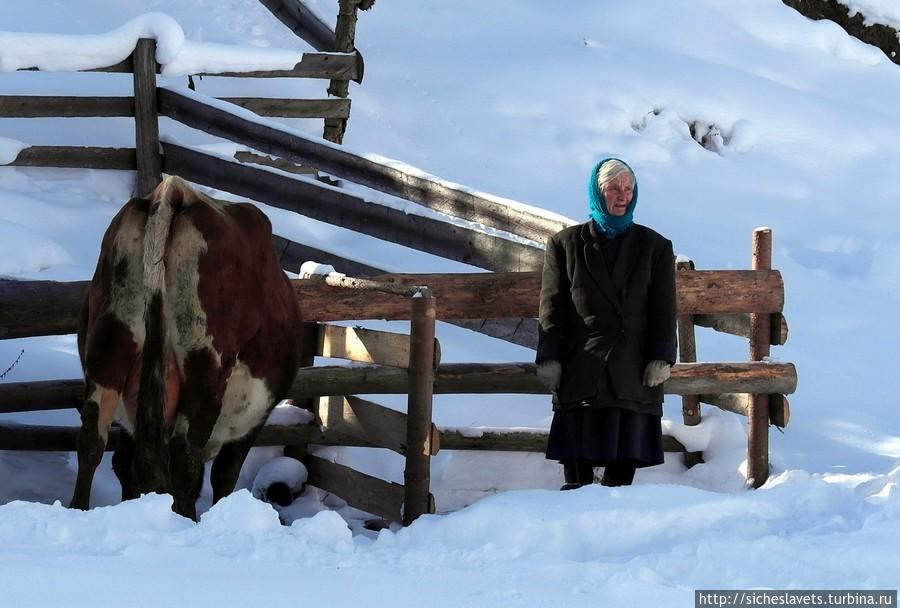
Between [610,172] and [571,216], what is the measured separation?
7.22 metres

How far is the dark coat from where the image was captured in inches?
196

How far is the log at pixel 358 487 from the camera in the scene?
5754mm

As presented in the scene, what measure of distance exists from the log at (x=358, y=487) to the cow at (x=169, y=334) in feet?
3.13

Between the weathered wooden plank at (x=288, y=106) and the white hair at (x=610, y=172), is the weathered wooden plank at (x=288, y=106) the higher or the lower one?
the higher one

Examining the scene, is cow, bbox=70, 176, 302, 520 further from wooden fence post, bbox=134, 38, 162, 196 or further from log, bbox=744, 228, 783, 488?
wooden fence post, bbox=134, 38, 162, 196

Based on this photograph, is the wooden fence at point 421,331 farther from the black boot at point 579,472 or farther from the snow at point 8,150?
the snow at point 8,150

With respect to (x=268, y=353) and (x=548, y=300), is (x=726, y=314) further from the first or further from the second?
(x=268, y=353)

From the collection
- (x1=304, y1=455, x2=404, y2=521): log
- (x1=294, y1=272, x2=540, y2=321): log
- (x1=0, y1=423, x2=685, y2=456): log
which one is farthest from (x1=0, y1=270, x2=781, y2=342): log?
(x1=304, y1=455, x2=404, y2=521): log

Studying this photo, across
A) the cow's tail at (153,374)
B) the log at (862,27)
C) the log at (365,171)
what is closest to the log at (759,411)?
the log at (365,171)

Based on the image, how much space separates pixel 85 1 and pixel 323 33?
639 cm

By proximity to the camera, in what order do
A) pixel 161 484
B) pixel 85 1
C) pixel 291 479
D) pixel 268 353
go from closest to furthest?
pixel 161 484, pixel 268 353, pixel 291 479, pixel 85 1

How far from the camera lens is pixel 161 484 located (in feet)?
16.0

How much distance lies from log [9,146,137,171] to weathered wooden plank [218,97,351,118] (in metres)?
2.14

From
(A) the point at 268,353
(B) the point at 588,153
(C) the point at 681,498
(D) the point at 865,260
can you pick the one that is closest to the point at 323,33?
(B) the point at 588,153
